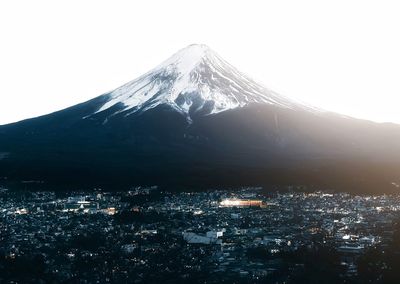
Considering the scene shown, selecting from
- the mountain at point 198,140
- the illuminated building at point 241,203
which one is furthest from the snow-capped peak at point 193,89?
the illuminated building at point 241,203

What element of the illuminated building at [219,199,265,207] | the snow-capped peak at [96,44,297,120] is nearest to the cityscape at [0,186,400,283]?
the illuminated building at [219,199,265,207]

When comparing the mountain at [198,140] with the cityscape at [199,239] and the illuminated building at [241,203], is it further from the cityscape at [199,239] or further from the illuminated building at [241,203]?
the cityscape at [199,239]

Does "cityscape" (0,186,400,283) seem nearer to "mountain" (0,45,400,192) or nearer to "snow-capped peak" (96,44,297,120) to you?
"mountain" (0,45,400,192)

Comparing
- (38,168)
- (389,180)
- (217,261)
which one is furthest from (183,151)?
(217,261)

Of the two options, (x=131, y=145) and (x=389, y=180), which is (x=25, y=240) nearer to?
(x=389, y=180)

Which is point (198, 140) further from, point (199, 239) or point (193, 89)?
point (199, 239)

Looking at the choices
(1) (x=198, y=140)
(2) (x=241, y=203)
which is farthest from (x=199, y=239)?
(1) (x=198, y=140)

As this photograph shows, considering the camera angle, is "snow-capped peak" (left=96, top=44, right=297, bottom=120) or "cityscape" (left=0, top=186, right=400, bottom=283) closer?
"cityscape" (left=0, top=186, right=400, bottom=283)
